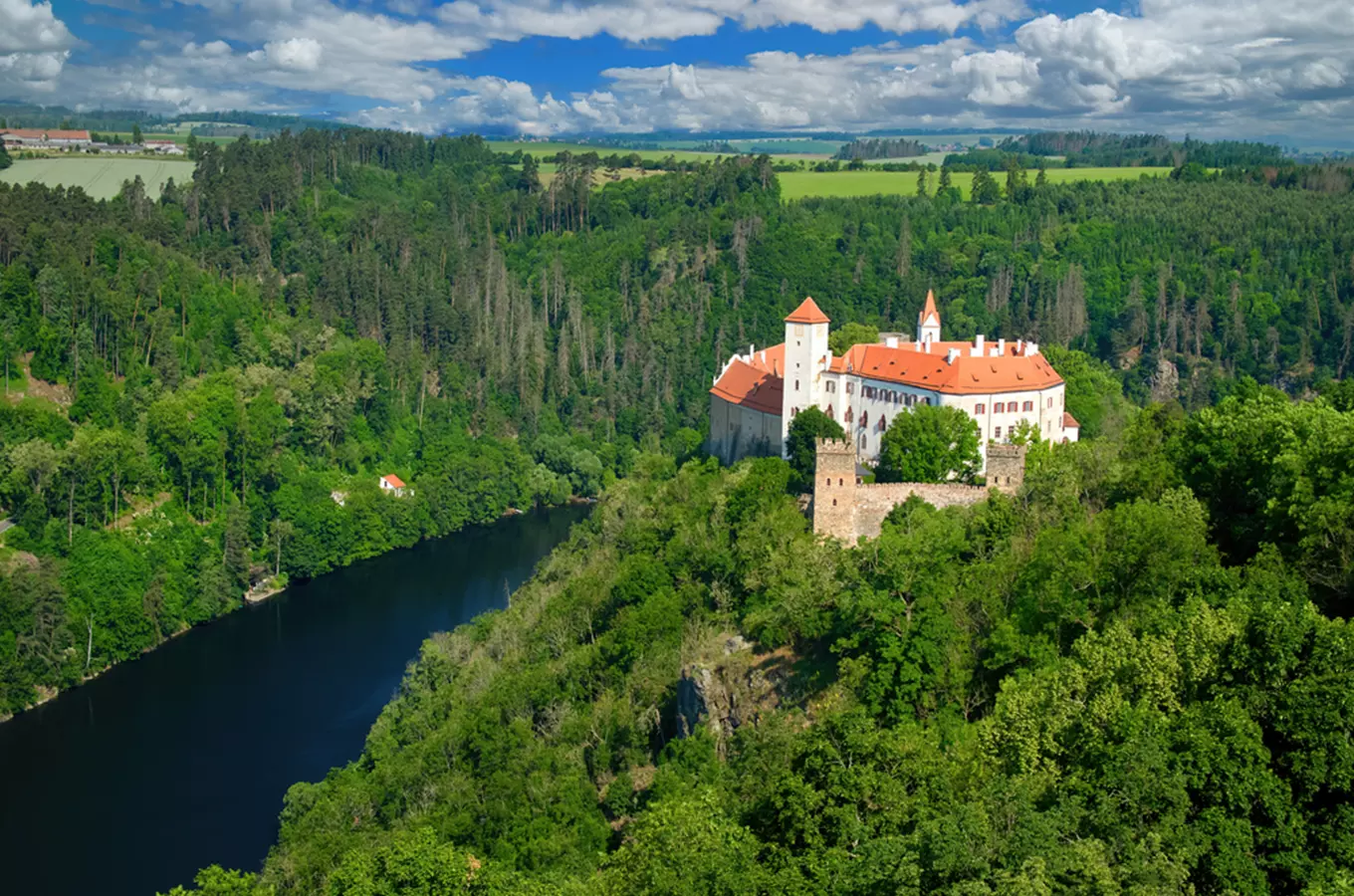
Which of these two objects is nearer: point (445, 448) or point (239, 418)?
point (239, 418)

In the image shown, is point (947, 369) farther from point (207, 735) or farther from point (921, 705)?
point (207, 735)

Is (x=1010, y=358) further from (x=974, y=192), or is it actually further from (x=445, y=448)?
(x=974, y=192)

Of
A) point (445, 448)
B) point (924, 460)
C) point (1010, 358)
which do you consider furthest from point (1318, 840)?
point (445, 448)

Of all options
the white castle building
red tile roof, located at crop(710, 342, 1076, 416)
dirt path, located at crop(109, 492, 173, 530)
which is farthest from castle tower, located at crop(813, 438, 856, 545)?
dirt path, located at crop(109, 492, 173, 530)

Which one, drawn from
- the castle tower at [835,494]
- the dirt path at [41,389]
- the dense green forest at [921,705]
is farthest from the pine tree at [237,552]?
the castle tower at [835,494]

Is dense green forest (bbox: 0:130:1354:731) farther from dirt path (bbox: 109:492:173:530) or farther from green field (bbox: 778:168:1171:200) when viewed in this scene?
green field (bbox: 778:168:1171:200)

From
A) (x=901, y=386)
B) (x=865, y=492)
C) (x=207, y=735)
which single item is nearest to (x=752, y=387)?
(x=901, y=386)

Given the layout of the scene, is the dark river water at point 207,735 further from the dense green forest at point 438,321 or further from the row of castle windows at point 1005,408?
the row of castle windows at point 1005,408
